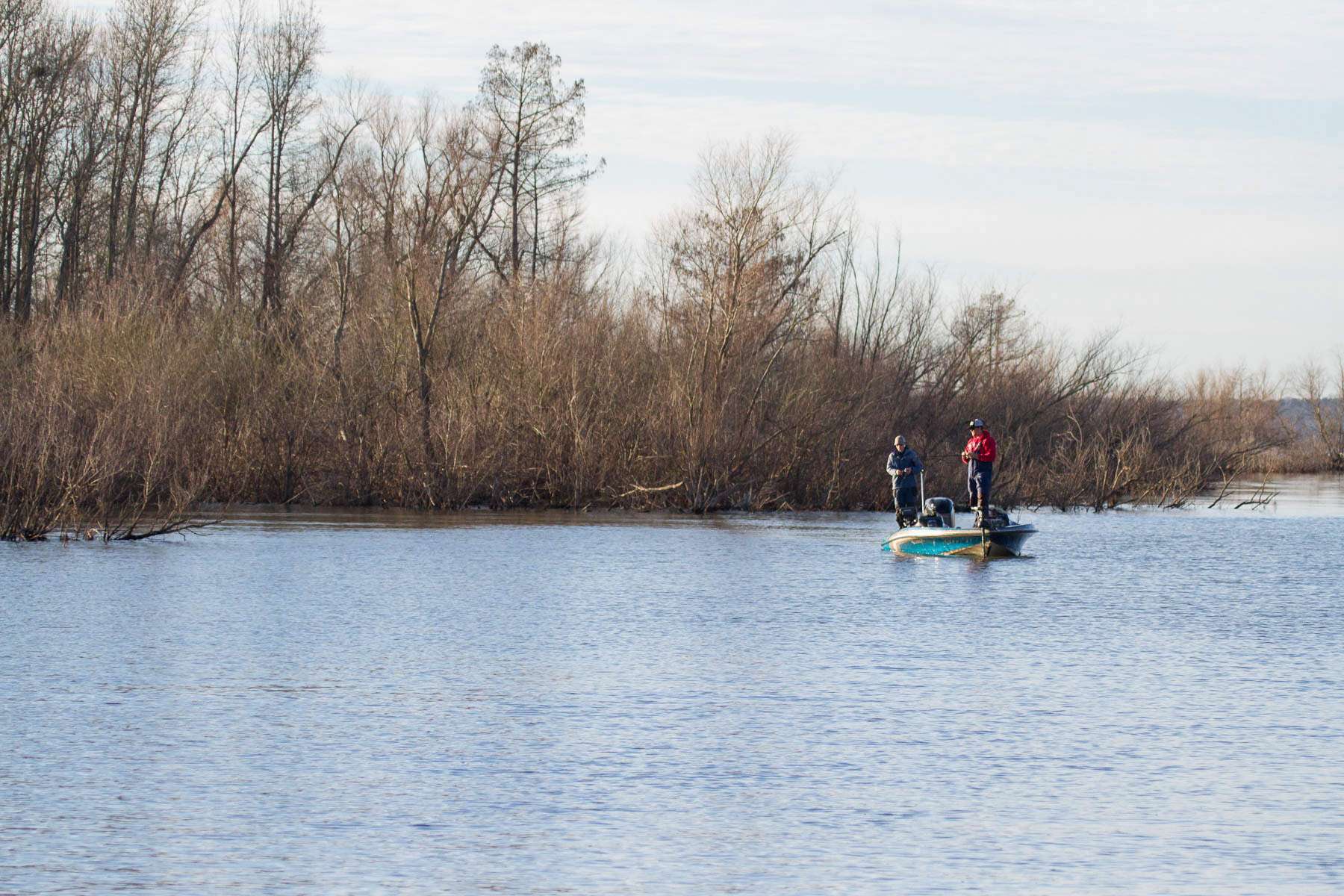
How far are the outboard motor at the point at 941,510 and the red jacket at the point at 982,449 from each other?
3.29ft

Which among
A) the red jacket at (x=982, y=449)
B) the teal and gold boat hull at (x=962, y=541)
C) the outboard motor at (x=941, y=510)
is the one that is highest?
the red jacket at (x=982, y=449)

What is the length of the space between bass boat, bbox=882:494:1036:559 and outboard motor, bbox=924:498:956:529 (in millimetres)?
397

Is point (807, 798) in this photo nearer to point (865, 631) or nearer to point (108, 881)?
point (108, 881)

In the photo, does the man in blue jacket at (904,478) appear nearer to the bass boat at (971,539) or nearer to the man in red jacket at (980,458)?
the man in red jacket at (980,458)

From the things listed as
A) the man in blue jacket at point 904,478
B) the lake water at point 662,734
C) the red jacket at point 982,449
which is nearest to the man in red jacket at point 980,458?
the red jacket at point 982,449

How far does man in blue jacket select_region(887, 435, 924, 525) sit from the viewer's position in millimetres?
30344

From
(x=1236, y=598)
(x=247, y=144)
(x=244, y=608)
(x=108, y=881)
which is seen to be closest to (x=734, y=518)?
(x=1236, y=598)

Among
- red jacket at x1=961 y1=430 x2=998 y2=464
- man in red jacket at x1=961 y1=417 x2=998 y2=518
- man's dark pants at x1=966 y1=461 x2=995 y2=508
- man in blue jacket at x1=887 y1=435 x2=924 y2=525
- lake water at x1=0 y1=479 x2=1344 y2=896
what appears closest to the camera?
lake water at x1=0 y1=479 x2=1344 y2=896

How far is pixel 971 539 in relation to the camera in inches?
1019

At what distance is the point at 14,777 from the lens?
9258mm

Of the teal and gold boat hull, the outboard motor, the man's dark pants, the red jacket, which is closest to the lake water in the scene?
the teal and gold boat hull

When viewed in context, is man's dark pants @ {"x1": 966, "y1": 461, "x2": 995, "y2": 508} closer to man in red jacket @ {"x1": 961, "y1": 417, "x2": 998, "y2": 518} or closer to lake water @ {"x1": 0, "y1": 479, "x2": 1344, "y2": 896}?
man in red jacket @ {"x1": 961, "y1": 417, "x2": 998, "y2": 518}

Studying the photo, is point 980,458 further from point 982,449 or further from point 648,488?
point 648,488

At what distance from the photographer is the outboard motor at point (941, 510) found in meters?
27.0
